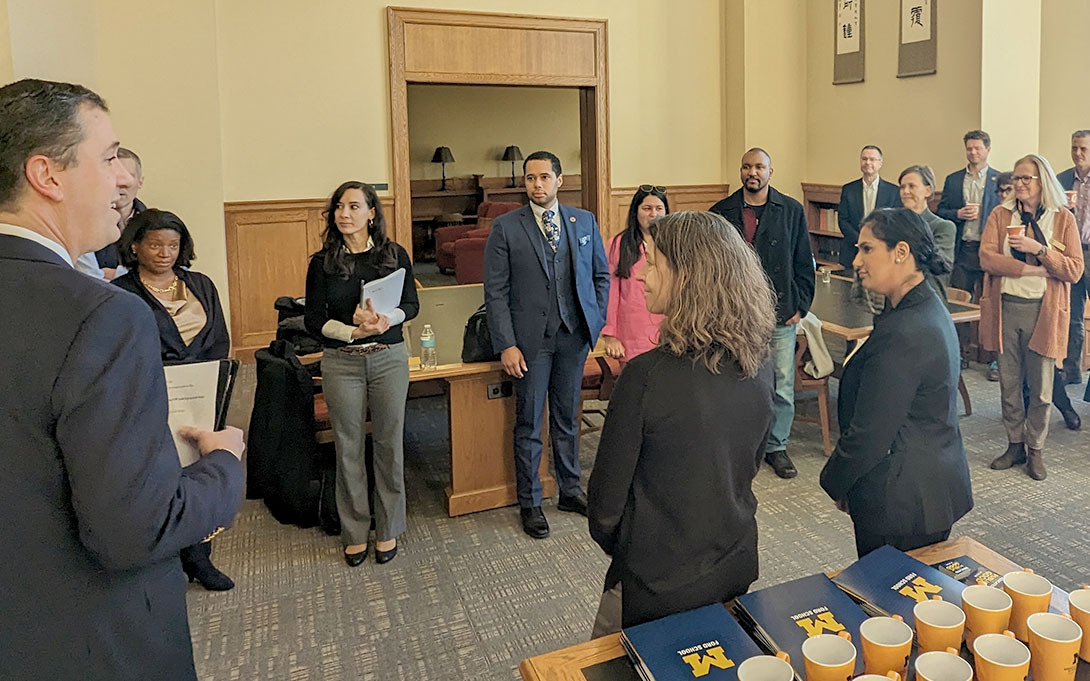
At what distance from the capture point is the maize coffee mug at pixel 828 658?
43.8 inches

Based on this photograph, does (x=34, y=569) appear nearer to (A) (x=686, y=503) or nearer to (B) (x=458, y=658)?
(A) (x=686, y=503)

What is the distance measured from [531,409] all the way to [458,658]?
1173mm

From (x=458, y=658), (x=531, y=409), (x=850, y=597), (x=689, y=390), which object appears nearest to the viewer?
(x=850, y=597)

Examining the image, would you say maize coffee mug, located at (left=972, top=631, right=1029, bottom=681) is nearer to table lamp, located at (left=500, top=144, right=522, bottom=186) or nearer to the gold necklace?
the gold necklace

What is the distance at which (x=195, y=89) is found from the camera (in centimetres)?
592

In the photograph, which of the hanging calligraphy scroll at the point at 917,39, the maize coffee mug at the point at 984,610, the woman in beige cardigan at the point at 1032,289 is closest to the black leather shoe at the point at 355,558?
the maize coffee mug at the point at 984,610

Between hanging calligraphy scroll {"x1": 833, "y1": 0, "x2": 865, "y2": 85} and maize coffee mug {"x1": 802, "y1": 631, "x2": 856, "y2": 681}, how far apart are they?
678 centimetres

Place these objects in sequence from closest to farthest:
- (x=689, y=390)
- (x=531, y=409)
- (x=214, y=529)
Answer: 1. (x=214, y=529)
2. (x=689, y=390)
3. (x=531, y=409)

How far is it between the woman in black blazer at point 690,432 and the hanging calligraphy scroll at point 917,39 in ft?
18.3

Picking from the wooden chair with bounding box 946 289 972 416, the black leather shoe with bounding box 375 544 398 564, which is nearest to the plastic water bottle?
the black leather shoe with bounding box 375 544 398 564

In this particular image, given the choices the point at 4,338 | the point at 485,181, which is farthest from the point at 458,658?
the point at 485,181

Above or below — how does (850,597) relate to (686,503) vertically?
below

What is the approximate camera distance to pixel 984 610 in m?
1.22

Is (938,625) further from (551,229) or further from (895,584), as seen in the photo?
(551,229)
